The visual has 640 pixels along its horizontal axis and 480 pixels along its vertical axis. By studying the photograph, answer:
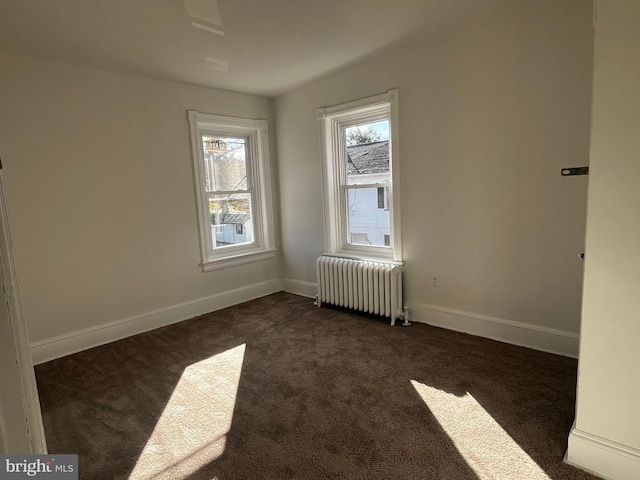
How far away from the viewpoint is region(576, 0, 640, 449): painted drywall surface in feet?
4.84

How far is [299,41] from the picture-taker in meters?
3.03

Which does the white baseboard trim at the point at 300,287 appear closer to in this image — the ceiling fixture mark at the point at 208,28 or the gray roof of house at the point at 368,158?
the gray roof of house at the point at 368,158

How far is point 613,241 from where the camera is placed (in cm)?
156

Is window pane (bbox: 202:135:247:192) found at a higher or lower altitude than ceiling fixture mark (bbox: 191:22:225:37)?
lower

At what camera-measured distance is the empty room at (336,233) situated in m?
1.77

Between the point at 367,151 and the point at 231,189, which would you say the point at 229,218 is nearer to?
the point at 231,189

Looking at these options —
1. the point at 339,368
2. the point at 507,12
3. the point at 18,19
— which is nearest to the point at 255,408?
the point at 339,368

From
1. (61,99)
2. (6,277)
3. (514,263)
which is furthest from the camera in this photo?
(61,99)

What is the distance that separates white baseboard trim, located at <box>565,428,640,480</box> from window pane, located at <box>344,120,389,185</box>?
2658 millimetres

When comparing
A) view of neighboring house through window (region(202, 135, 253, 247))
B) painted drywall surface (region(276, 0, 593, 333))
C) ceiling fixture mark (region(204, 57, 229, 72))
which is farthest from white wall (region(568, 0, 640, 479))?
view of neighboring house through window (region(202, 135, 253, 247))

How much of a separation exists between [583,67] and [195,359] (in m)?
3.60

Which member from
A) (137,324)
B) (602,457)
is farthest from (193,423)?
(602,457)

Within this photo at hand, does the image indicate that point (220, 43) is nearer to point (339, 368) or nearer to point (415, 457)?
point (339, 368)

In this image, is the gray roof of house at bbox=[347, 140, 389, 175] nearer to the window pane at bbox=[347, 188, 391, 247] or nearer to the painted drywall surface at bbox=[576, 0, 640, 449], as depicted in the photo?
the window pane at bbox=[347, 188, 391, 247]
